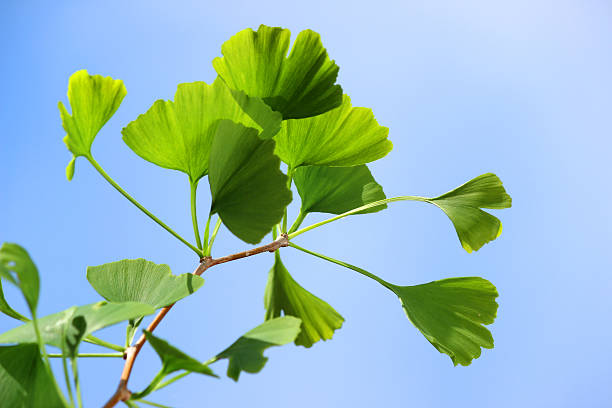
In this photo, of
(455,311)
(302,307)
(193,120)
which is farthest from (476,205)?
(193,120)

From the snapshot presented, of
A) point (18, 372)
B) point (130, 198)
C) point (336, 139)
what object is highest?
point (336, 139)

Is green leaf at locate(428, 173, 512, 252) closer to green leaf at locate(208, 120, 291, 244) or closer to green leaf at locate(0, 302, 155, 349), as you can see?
green leaf at locate(208, 120, 291, 244)

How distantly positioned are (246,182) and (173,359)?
18cm

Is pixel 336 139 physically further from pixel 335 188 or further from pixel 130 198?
pixel 130 198

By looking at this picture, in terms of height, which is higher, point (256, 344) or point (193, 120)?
point (193, 120)

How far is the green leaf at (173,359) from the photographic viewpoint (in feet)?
1.40

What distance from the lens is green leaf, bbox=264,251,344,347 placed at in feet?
2.20

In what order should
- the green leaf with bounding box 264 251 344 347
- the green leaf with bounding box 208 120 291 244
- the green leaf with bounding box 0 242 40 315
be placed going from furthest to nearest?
the green leaf with bounding box 264 251 344 347 → the green leaf with bounding box 208 120 291 244 → the green leaf with bounding box 0 242 40 315

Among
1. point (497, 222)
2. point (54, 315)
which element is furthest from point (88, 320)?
point (497, 222)

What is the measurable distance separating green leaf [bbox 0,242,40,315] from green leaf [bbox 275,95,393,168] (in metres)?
0.34

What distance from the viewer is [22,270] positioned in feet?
1.30

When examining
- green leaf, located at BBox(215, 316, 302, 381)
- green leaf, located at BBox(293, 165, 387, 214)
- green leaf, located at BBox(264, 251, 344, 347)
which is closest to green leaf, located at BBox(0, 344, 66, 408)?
green leaf, located at BBox(215, 316, 302, 381)

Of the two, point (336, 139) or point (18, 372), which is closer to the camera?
point (18, 372)

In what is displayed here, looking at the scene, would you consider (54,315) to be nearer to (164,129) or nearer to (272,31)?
(164,129)
